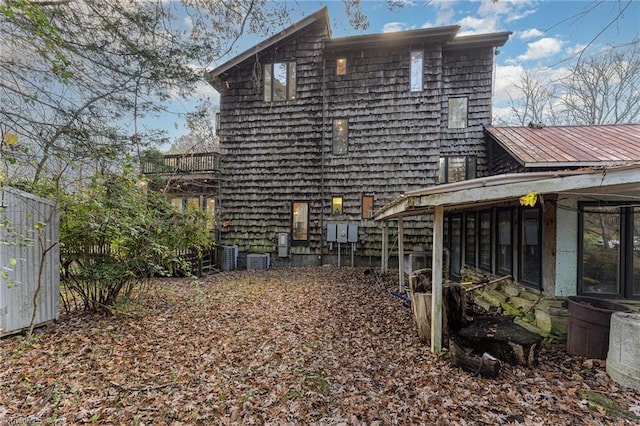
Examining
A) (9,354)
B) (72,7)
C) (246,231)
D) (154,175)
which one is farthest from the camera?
(246,231)

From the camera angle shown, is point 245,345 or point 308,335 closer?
point 245,345

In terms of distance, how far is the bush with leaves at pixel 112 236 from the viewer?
4156 millimetres

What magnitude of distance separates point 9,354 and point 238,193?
27.2 feet

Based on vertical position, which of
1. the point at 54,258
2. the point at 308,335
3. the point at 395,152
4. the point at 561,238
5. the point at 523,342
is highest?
the point at 395,152

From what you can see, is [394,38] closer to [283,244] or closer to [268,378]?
[283,244]

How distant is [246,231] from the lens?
11.4 meters

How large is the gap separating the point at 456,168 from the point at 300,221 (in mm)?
6014

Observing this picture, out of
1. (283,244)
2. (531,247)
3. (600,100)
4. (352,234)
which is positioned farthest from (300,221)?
(600,100)

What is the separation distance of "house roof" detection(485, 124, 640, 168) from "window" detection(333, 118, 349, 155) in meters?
4.72

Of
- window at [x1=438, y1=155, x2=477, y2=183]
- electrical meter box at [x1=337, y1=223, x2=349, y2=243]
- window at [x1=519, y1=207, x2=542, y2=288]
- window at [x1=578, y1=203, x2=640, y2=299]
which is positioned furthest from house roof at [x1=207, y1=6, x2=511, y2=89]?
window at [x1=578, y1=203, x2=640, y2=299]

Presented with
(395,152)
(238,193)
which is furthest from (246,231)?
(395,152)

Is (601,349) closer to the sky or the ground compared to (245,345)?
closer to the sky

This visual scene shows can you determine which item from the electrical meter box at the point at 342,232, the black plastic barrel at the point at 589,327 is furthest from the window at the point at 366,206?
the black plastic barrel at the point at 589,327

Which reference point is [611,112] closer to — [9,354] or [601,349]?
[601,349]
